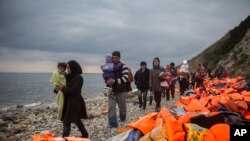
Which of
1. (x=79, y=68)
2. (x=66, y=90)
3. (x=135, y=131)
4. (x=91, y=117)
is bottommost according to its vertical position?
(x=91, y=117)

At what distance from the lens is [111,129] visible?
1018cm

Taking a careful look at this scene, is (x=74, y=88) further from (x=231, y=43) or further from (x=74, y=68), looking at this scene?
(x=231, y=43)

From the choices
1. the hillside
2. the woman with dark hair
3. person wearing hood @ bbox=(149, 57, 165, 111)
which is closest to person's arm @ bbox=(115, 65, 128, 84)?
the woman with dark hair

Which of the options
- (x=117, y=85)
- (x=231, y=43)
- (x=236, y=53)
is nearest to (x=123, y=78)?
(x=117, y=85)

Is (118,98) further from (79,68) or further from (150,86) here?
(150,86)

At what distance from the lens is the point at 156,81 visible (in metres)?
13.3

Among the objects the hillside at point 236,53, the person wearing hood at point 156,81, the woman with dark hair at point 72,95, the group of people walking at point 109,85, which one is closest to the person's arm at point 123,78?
the group of people walking at point 109,85

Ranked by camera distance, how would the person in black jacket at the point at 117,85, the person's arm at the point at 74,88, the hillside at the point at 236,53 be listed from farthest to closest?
the hillside at the point at 236,53
the person in black jacket at the point at 117,85
the person's arm at the point at 74,88

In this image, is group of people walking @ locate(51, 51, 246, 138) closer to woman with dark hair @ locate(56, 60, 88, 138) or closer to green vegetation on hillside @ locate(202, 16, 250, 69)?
woman with dark hair @ locate(56, 60, 88, 138)

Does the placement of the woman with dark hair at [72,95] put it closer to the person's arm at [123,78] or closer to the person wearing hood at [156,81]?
the person's arm at [123,78]

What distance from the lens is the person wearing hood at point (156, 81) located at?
13.3 m

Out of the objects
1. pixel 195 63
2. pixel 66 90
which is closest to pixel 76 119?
pixel 66 90

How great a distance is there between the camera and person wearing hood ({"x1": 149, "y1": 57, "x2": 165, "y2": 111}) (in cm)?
1330

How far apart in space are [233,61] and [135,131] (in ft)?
107
